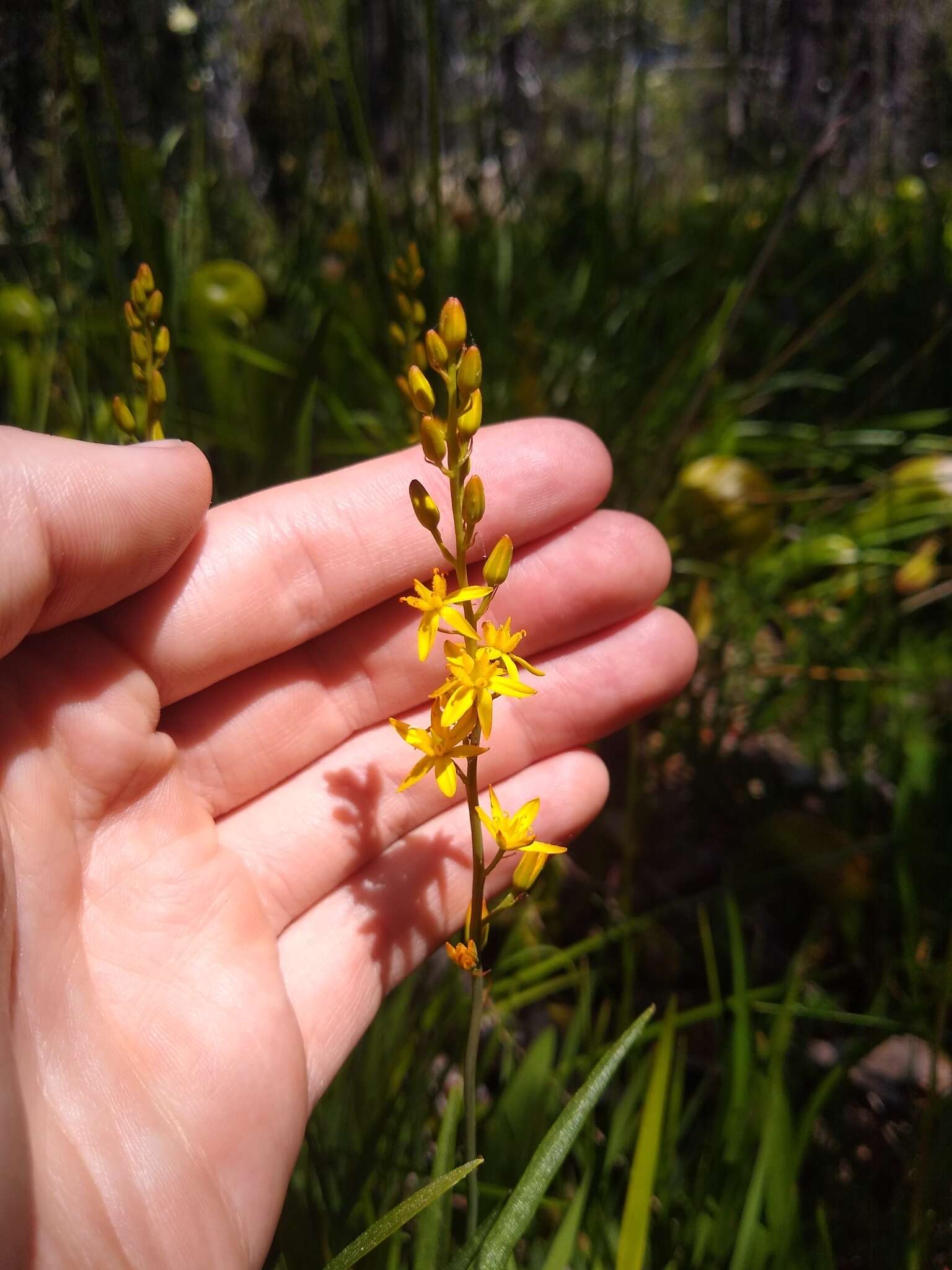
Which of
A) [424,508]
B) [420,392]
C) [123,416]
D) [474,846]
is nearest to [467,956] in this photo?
[474,846]

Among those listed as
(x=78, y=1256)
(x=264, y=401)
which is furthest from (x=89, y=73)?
(x=78, y=1256)

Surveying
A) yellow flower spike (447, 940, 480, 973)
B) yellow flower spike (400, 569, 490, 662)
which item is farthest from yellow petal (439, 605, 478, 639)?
yellow flower spike (447, 940, 480, 973)

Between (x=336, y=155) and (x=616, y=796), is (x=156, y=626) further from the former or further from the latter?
(x=336, y=155)

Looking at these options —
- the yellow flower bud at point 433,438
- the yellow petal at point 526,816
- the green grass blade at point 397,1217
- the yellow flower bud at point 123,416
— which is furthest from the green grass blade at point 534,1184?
the yellow flower bud at point 123,416

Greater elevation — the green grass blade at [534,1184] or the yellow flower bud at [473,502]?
the yellow flower bud at [473,502]

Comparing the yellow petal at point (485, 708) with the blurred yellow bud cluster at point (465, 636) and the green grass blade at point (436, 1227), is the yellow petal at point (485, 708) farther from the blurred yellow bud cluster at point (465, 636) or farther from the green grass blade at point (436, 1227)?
the green grass blade at point (436, 1227)

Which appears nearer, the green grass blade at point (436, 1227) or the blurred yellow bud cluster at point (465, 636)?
the blurred yellow bud cluster at point (465, 636)

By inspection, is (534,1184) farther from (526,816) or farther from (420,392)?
(420,392)
